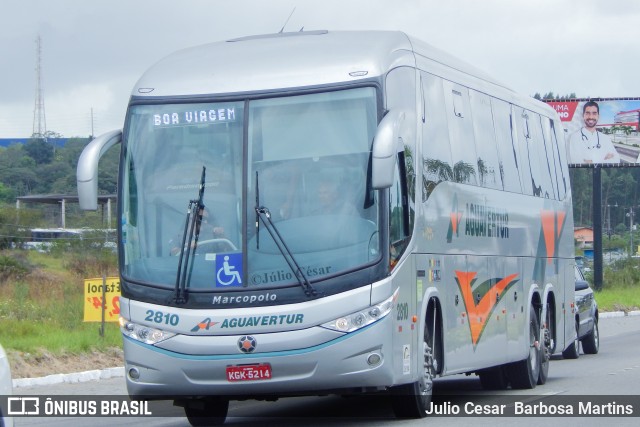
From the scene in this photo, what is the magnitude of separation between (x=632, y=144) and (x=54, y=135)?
88.7 meters

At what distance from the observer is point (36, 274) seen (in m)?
47.1

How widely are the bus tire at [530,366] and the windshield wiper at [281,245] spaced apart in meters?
6.54

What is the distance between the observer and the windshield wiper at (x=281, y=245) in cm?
1071

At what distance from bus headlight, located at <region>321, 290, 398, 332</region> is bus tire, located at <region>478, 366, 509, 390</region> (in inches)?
245

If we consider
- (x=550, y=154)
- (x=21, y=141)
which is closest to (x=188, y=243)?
(x=550, y=154)

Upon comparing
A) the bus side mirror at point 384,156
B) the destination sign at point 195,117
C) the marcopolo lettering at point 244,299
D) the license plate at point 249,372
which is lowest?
the license plate at point 249,372

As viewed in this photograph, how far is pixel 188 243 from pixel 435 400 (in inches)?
203

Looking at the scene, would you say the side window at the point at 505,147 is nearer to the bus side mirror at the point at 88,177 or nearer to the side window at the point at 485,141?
the side window at the point at 485,141

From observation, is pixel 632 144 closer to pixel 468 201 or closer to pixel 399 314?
pixel 468 201

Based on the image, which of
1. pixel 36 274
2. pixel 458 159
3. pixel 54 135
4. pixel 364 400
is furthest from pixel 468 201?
pixel 54 135

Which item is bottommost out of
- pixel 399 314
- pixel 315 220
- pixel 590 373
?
pixel 590 373

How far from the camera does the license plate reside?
10.7 meters

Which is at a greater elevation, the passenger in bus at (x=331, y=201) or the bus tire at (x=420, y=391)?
the passenger in bus at (x=331, y=201)

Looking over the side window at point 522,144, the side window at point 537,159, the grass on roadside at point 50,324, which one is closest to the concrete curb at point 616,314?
the grass on roadside at point 50,324
